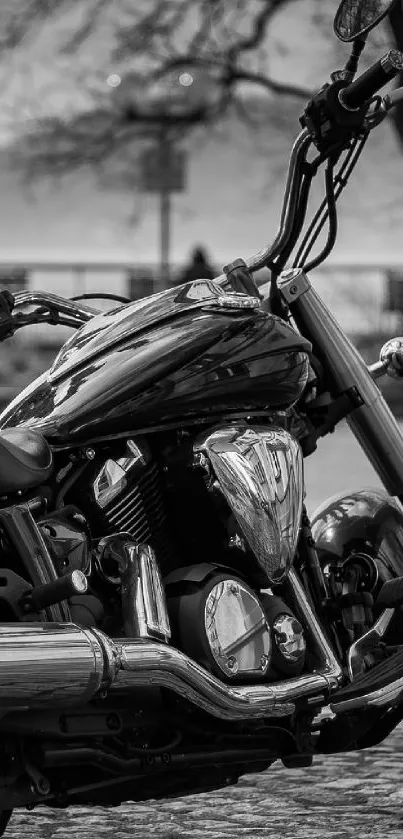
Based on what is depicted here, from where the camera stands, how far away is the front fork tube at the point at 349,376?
4.25m

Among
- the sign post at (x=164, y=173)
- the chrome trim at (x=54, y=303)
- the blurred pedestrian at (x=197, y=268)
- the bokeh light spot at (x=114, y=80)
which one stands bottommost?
the chrome trim at (x=54, y=303)

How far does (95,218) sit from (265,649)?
22.1 m

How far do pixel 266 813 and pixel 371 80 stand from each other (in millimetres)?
1933

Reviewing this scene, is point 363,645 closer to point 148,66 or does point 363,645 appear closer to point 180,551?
point 180,551

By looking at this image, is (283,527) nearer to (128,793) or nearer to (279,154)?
(128,793)

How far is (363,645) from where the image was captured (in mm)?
4090

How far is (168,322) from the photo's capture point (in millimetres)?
3670

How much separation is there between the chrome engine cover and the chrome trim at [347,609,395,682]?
14.4 inches

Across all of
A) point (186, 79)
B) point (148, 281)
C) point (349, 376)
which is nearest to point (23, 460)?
point (349, 376)

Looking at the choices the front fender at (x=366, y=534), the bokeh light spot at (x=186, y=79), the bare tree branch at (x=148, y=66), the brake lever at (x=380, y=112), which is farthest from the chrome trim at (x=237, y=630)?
the bokeh light spot at (x=186, y=79)

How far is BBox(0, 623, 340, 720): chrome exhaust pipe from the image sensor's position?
3.08m

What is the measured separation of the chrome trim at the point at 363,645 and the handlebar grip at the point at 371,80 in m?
1.30

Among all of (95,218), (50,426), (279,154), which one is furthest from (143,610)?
(95,218)

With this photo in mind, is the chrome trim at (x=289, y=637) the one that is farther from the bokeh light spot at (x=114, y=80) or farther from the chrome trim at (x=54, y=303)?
the bokeh light spot at (x=114, y=80)
